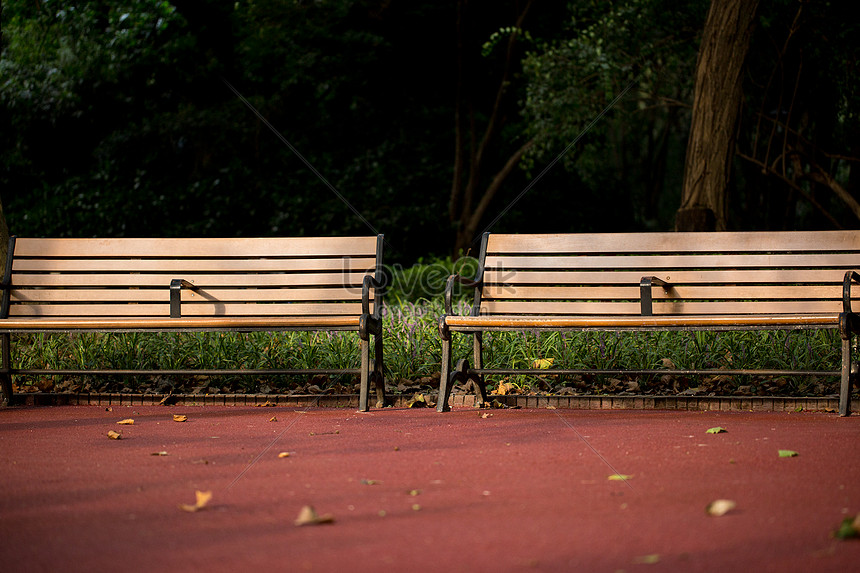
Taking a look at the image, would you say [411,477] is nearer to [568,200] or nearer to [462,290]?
[462,290]

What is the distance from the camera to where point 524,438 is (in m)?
4.15

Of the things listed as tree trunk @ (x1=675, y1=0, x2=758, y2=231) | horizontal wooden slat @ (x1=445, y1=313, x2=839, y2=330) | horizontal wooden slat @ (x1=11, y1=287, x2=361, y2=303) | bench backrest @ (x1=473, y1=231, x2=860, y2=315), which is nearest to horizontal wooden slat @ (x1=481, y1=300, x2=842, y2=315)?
bench backrest @ (x1=473, y1=231, x2=860, y2=315)

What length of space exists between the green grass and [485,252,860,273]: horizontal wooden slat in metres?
0.58

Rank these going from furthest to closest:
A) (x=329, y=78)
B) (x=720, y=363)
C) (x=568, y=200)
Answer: (x=568, y=200) < (x=329, y=78) < (x=720, y=363)

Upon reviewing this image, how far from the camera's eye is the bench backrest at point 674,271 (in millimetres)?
5207

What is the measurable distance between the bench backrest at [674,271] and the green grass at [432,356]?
18.4 inches

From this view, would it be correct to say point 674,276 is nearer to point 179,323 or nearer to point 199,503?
point 179,323

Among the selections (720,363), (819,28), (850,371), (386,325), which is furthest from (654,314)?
(819,28)

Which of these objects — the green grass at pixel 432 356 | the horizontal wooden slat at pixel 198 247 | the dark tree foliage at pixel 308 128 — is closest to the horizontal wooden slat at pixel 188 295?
the horizontal wooden slat at pixel 198 247

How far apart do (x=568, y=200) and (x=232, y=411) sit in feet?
42.7

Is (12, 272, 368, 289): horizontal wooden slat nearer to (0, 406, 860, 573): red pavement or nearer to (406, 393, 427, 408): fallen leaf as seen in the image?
(406, 393, 427, 408): fallen leaf

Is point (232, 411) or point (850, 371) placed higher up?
point (850, 371)

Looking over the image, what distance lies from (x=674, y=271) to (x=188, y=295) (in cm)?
307

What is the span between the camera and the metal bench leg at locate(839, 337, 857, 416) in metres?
4.64
